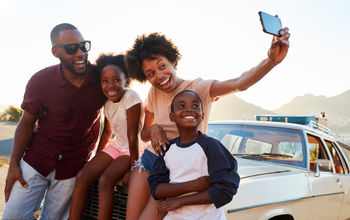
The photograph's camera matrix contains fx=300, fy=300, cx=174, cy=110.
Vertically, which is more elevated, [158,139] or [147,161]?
[158,139]

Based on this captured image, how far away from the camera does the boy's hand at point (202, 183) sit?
6.00 ft

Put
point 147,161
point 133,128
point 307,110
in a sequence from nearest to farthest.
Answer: point 147,161 < point 133,128 < point 307,110

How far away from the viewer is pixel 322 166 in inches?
149

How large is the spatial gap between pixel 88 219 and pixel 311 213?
2403 mm

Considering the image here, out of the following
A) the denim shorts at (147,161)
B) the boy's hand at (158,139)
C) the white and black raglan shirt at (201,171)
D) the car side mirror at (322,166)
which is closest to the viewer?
the white and black raglan shirt at (201,171)

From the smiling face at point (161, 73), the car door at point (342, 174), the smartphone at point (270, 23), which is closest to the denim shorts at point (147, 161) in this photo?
the smiling face at point (161, 73)

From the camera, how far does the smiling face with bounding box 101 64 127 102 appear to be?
9.05 feet

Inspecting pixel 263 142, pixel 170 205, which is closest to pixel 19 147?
pixel 170 205

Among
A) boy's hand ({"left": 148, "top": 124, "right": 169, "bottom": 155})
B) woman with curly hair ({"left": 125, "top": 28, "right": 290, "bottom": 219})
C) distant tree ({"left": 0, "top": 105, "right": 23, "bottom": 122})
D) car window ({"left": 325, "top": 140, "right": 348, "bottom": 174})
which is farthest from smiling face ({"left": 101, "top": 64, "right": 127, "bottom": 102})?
distant tree ({"left": 0, "top": 105, "right": 23, "bottom": 122})

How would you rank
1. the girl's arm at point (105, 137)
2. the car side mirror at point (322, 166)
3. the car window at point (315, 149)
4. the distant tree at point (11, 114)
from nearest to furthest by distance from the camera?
the girl's arm at point (105, 137)
the car side mirror at point (322, 166)
the car window at point (315, 149)
the distant tree at point (11, 114)

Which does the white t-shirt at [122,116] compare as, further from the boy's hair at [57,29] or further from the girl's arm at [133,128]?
the boy's hair at [57,29]

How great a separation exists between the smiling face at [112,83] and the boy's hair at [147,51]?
15 centimetres

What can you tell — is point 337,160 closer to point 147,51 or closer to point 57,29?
point 147,51

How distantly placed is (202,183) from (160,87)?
87 centimetres
